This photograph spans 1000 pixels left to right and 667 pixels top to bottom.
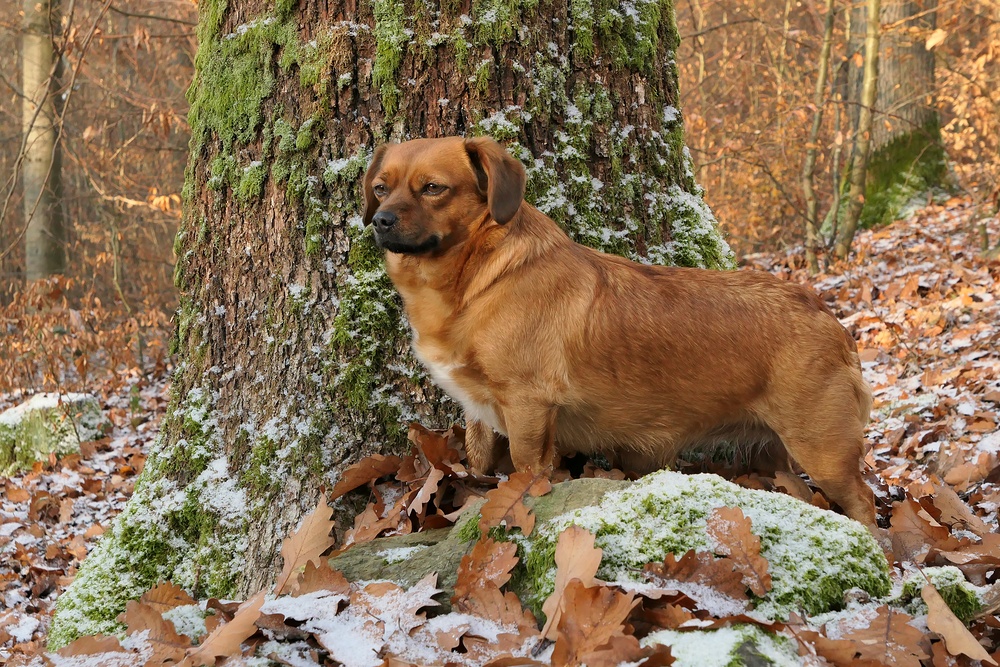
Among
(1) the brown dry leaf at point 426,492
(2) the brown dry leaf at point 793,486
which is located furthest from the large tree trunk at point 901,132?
(1) the brown dry leaf at point 426,492

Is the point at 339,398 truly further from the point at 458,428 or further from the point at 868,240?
the point at 868,240

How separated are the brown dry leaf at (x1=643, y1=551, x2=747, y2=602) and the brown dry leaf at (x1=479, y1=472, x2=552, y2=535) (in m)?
0.46

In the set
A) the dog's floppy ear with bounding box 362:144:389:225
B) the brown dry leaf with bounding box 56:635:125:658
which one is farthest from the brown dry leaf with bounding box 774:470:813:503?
the brown dry leaf with bounding box 56:635:125:658

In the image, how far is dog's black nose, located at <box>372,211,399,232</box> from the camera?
A: 11.4 ft

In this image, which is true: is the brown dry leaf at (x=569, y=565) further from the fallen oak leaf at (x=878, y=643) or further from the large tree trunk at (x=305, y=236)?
the large tree trunk at (x=305, y=236)

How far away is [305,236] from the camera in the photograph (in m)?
4.10

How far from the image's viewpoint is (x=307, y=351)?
4078 mm

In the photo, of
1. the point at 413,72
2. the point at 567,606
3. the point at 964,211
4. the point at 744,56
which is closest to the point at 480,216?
the point at 413,72

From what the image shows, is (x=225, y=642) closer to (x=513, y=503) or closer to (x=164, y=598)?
(x=164, y=598)

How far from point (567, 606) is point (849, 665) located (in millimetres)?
731

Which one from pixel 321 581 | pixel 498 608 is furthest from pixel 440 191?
pixel 498 608

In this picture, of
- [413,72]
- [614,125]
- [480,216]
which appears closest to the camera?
[480,216]

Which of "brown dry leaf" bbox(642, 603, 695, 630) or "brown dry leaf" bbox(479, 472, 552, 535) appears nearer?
"brown dry leaf" bbox(642, 603, 695, 630)

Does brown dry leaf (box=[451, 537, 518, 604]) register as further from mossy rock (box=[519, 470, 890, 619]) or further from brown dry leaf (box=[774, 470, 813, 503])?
brown dry leaf (box=[774, 470, 813, 503])
